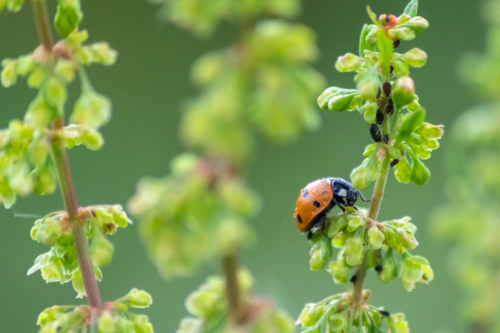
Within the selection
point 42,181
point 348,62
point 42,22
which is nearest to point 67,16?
point 42,22

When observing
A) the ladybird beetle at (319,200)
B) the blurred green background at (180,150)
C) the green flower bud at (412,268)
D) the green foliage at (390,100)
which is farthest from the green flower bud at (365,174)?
the blurred green background at (180,150)

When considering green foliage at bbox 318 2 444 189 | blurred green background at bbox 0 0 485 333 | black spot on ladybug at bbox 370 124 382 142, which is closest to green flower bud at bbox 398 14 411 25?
green foliage at bbox 318 2 444 189

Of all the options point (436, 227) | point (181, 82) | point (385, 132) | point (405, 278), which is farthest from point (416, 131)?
point (181, 82)

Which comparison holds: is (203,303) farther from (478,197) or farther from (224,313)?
(478,197)

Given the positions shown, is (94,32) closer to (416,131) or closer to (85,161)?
(85,161)

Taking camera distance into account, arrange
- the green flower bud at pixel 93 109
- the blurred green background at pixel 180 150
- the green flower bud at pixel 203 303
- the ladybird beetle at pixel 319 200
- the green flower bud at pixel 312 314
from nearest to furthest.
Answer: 1. the green flower bud at pixel 203 303
2. the green flower bud at pixel 93 109
3. the green flower bud at pixel 312 314
4. the ladybird beetle at pixel 319 200
5. the blurred green background at pixel 180 150

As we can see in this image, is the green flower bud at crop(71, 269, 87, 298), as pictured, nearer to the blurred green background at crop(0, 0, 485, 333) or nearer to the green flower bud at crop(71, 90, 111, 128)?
the green flower bud at crop(71, 90, 111, 128)

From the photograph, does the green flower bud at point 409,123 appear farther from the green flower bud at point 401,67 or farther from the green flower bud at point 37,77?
the green flower bud at point 37,77
